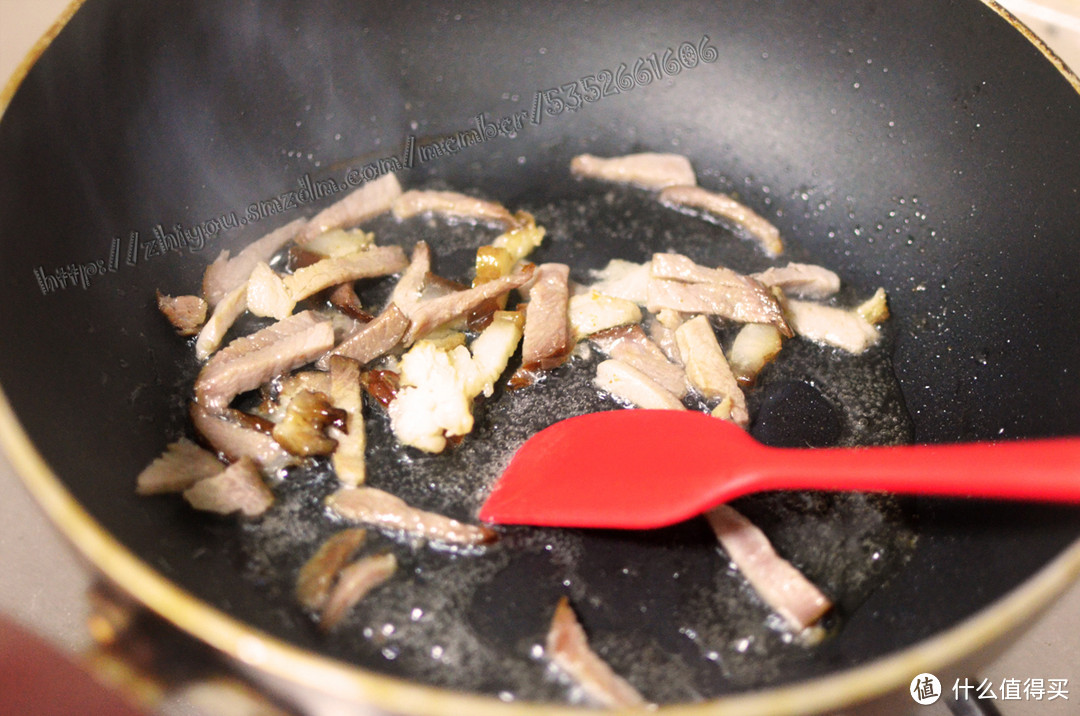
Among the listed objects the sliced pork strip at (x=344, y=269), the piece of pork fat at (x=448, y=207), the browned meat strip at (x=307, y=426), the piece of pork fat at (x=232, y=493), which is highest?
the piece of pork fat at (x=448, y=207)

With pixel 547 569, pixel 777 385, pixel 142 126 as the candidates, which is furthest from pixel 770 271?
pixel 142 126

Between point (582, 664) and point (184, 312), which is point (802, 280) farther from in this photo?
point (184, 312)

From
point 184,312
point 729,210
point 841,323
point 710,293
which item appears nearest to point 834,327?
point 841,323

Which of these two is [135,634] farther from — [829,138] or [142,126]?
[829,138]

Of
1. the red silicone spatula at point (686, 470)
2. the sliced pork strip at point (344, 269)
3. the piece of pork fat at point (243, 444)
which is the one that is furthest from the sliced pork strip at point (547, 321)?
the piece of pork fat at point (243, 444)

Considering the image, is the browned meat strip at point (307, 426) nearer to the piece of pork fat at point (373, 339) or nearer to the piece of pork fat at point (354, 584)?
the piece of pork fat at point (373, 339)

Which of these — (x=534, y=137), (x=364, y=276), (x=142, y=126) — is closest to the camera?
(x=142, y=126)
